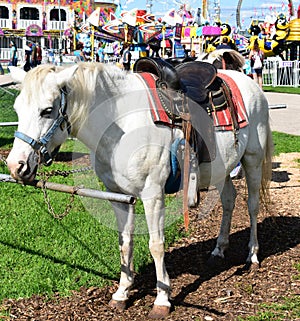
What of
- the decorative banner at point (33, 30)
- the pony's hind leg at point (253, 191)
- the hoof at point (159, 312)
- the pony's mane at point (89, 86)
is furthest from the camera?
the decorative banner at point (33, 30)

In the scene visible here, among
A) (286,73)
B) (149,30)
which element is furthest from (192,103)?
(149,30)

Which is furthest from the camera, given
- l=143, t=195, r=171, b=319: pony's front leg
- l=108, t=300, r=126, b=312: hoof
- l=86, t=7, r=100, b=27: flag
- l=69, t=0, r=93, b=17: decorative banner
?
l=69, t=0, r=93, b=17: decorative banner

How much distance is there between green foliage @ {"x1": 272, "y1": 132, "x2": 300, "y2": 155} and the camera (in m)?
10.0

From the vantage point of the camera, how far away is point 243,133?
464cm

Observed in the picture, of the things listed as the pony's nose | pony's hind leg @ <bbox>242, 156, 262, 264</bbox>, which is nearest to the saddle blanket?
pony's hind leg @ <bbox>242, 156, 262, 264</bbox>

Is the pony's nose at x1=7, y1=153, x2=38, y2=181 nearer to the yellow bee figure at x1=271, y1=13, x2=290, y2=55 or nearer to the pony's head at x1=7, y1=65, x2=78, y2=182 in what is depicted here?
the pony's head at x1=7, y1=65, x2=78, y2=182

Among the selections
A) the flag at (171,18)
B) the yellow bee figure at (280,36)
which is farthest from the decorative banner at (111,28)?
the yellow bee figure at (280,36)

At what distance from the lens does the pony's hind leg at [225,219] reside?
498cm

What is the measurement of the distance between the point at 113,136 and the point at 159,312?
127cm

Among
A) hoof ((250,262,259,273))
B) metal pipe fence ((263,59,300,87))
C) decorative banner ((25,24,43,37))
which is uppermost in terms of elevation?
decorative banner ((25,24,43,37))

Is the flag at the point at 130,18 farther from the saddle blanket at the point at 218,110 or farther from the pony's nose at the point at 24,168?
the pony's nose at the point at 24,168

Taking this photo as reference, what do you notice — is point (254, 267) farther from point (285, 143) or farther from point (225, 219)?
point (285, 143)

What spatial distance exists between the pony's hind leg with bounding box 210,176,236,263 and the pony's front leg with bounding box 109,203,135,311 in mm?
1011

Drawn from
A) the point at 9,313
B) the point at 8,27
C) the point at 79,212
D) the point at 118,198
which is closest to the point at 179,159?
the point at 118,198
